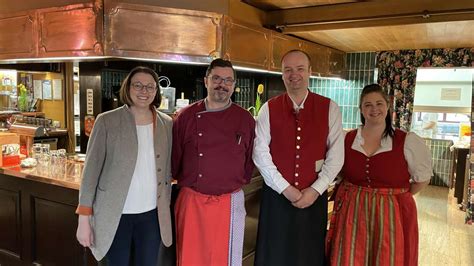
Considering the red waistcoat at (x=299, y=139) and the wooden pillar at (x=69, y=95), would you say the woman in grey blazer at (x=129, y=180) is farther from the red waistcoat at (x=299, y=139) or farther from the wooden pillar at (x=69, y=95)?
the wooden pillar at (x=69, y=95)

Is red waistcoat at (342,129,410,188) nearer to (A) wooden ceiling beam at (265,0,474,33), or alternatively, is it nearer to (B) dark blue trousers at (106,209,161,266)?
(B) dark blue trousers at (106,209,161,266)

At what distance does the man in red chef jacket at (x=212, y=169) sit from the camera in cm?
190

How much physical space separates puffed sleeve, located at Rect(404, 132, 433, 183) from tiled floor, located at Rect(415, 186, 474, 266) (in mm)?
1737

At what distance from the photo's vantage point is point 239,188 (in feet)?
6.56

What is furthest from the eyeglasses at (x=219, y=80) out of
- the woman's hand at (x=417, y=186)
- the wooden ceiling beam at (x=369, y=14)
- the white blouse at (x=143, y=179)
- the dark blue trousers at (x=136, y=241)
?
the wooden ceiling beam at (x=369, y=14)

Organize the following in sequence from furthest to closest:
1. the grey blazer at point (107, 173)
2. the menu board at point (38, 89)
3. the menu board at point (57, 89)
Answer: the menu board at point (38, 89) → the menu board at point (57, 89) → the grey blazer at point (107, 173)

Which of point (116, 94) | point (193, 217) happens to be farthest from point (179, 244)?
point (116, 94)

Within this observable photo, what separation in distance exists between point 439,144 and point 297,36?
3.85m

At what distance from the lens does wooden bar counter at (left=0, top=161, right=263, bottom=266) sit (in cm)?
234

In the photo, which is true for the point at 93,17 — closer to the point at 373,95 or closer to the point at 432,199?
the point at 373,95

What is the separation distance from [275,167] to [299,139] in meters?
0.19

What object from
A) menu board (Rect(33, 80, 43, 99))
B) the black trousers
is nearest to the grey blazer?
the black trousers

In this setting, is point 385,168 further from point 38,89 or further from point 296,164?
point 38,89

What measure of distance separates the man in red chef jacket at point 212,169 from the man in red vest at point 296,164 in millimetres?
132
